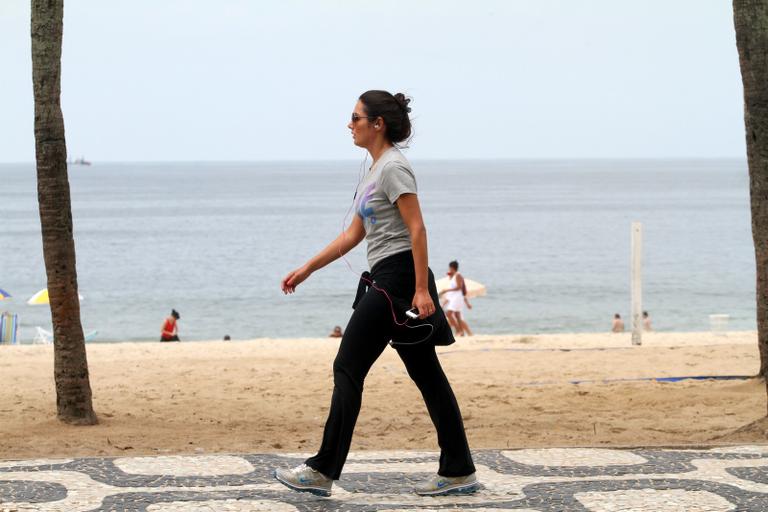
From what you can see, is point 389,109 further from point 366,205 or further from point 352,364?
point 352,364

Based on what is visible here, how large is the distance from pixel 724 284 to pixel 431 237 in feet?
92.7

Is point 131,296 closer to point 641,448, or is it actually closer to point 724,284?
point 724,284

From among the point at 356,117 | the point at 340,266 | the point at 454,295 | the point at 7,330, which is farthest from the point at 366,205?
the point at 340,266

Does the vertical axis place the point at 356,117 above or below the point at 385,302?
above

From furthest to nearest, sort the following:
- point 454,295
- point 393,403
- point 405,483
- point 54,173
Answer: point 454,295 < point 393,403 < point 54,173 < point 405,483

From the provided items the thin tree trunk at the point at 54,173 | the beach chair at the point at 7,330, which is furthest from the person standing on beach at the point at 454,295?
the thin tree trunk at the point at 54,173

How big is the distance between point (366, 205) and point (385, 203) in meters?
0.09

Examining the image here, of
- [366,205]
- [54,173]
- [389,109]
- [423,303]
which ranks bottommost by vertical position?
[423,303]

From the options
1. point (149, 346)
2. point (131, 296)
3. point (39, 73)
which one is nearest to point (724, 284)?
point (131, 296)

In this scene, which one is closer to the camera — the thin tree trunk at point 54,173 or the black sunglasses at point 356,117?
the black sunglasses at point 356,117

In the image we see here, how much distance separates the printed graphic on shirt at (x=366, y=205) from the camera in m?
5.02

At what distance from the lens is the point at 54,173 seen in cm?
741

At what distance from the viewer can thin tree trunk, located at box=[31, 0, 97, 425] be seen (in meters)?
7.39

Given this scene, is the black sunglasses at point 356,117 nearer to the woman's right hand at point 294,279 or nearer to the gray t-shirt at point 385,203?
the gray t-shirt at point 385,203
